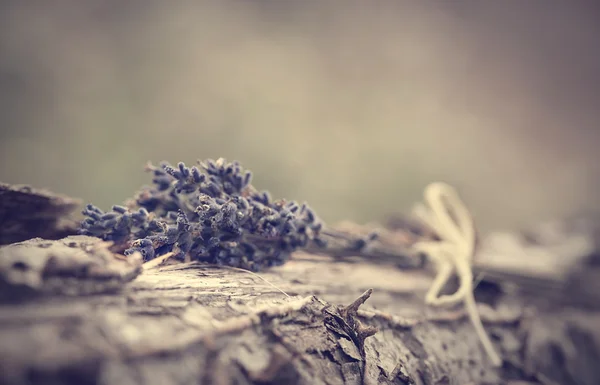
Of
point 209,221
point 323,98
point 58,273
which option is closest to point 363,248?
point 209,221

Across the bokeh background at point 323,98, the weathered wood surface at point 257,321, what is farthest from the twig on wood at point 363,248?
the bokeh background at point 323,98

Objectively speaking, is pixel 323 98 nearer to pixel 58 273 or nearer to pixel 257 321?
pixel 257 321

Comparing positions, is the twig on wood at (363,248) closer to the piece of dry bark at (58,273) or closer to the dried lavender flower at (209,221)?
the dried lavender flower at (209,221)

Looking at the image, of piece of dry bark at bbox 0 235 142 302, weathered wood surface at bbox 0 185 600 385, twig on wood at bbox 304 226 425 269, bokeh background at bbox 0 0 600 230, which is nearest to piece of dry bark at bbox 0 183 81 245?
weathered wood surface at bbox 0 185 600 385

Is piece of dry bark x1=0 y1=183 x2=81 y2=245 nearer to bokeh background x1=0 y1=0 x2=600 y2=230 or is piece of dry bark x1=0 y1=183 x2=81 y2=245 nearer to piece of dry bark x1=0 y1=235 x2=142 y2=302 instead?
piece of dry bark x1=0 y1=235 x2=142 y2=302

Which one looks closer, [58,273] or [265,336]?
[58,273]

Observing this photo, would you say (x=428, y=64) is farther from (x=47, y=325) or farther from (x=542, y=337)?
(x=47, y=325)

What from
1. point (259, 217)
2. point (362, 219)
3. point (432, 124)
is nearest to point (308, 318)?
point (259, 217)
